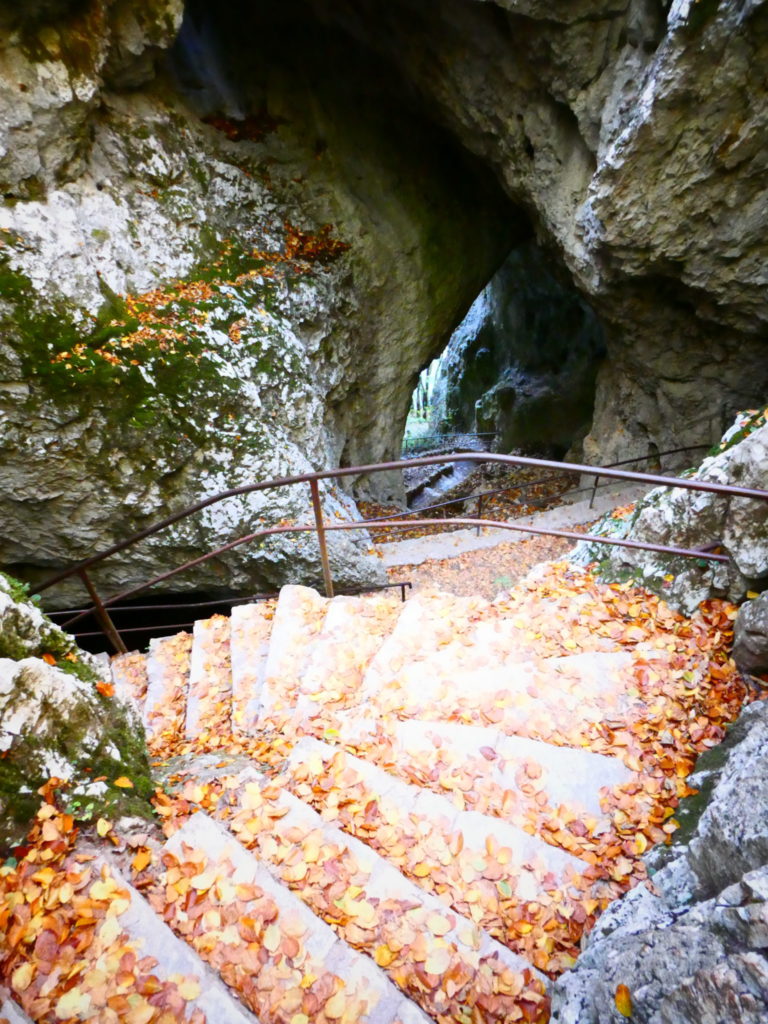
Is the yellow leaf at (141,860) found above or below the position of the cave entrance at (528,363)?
below

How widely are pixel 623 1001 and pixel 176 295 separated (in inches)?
311

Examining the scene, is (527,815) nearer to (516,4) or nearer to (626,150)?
(626,150)

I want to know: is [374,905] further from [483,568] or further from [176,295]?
[176,295]

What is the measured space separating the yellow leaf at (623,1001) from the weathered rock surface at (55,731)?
6.45 feet

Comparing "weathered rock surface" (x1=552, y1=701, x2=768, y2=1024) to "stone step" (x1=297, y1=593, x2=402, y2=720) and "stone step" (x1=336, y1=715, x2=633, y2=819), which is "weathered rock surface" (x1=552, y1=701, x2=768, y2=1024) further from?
"stone step" (x1=297, y1=593, x2=402, y2=720)

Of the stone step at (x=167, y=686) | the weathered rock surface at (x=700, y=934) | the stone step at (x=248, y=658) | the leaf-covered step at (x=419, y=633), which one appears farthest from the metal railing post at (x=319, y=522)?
the weathered rock surface at (x=700, y=934)

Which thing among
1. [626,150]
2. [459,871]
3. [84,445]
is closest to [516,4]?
[626,150]

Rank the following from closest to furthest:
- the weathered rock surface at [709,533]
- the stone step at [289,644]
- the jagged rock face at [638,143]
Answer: the weathered rock surface at [709,533], the stone step at [289,644], the jagged rock face at [638,143]

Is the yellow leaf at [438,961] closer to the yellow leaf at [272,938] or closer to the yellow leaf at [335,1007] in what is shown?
the yellow leaf at [335,1007]

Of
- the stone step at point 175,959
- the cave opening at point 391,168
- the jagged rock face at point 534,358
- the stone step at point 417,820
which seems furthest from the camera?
the jagged rock face at point 534,358

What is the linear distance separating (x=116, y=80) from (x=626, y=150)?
695 centimetres

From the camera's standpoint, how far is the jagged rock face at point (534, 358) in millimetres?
16969

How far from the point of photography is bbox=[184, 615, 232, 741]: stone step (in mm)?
3473

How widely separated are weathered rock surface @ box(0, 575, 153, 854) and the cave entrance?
1361cm
